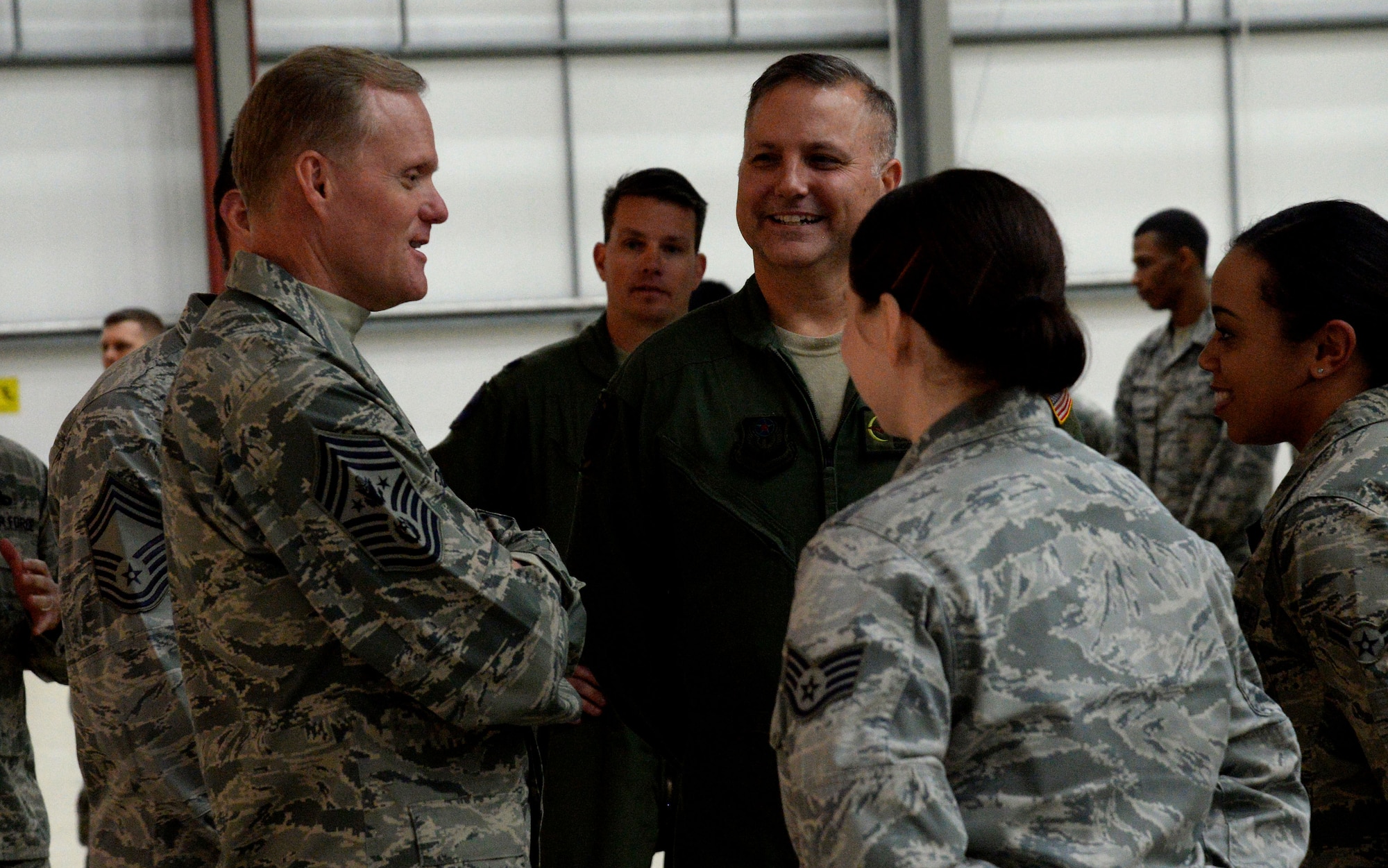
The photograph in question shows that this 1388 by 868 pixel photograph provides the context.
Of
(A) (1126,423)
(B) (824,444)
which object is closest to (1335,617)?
(B) (824,444)

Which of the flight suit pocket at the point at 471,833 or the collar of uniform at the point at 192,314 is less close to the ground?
the collar of uniform at the point at 192,314

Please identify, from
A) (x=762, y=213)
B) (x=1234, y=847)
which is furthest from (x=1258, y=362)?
(x=1234, y=847)

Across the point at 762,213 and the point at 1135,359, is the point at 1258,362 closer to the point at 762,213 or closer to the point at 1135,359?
the point at 762,213

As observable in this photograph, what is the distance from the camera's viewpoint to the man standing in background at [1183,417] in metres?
5.24

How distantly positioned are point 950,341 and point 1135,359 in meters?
4.70

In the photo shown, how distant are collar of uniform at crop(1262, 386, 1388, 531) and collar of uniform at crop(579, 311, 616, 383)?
157cm

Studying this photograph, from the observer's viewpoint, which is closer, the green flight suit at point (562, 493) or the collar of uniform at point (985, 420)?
the collar of uniform at point (985, 420)

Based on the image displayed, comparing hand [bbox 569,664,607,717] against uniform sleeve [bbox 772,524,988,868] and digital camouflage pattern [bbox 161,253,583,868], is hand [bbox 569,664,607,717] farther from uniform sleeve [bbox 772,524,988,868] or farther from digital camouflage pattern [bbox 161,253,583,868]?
uniform sleeve [bbox 772,524,988,868]

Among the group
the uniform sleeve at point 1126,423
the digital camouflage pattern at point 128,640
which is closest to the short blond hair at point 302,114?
the digital camouflage pattern at point 128,640

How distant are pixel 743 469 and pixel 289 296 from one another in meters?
0.65

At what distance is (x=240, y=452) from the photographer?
1570 mm

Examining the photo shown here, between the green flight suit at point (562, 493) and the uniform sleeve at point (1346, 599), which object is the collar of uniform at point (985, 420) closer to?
the uniform sleeve at point (1346, 599)

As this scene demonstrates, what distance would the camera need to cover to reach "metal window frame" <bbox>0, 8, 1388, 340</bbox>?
25.6 feet

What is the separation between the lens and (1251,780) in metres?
1.34
